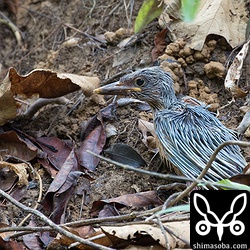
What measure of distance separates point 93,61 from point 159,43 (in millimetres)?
612

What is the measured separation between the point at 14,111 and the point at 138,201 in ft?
3.97

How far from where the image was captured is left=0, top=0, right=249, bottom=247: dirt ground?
4492mm

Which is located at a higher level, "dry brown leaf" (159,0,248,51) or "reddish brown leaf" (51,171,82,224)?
"dry brown leaf" (159,0,248,51)

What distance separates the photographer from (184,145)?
164 inches

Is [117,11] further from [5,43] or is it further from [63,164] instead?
[63,164]

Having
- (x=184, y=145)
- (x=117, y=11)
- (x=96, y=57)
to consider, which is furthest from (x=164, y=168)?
(x=117, y=11)

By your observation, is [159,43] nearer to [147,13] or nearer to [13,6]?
[147,13]

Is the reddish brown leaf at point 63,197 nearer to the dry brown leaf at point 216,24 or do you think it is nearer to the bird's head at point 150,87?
the bird's head at point 150,87

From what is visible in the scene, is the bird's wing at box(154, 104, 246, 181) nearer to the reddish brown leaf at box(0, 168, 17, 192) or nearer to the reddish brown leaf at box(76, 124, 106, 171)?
the reddish brown leaf at box(76, 124, 106, 171)

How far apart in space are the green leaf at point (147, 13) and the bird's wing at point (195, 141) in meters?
0.96

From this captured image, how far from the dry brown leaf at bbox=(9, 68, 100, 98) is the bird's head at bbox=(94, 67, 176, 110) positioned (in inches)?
11.3

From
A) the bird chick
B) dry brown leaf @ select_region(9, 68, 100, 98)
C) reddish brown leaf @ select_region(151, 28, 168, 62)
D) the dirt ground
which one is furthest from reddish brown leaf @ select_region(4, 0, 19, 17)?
the bird chick

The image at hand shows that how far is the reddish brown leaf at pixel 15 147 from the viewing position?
4.61 m

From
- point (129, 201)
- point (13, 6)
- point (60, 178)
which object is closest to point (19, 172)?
point (60, 178)
